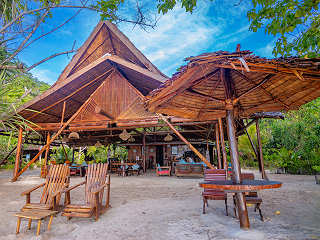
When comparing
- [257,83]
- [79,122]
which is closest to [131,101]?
[79,122]

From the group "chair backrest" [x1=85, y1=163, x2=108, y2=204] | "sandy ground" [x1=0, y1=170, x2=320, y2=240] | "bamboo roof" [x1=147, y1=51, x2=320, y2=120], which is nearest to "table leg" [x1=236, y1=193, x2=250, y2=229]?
"sandy ground" [x1=0, y1=170, x2=320, y2=240]

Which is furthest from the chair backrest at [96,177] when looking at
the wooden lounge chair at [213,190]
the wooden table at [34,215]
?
the wooden lounge chair at [213,190]

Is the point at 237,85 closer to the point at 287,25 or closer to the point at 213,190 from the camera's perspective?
the point at 287,25

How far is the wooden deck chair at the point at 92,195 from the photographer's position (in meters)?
3.05

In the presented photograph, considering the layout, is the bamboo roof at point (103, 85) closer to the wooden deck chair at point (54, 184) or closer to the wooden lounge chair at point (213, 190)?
the wooden deck chair at point (54, 184)

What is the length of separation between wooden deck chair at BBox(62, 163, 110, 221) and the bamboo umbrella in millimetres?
1783

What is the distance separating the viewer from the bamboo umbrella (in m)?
2.20

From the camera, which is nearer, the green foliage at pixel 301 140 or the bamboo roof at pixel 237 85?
the bamboo roof at pixel 237 85

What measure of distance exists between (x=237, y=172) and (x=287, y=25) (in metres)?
2.53

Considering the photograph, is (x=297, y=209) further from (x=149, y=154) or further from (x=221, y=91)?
(x=149, y=154)

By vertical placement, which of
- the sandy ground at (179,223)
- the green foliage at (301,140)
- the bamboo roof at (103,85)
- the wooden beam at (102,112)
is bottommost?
the sandy ground at (179,223)

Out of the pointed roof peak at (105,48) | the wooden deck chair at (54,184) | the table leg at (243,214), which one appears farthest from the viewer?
the pointed roof peak at (105,48)

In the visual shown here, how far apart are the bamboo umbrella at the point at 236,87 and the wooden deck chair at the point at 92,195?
1.78 m

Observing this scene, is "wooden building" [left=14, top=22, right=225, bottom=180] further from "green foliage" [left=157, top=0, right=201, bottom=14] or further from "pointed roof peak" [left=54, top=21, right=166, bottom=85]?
"green foliage" [left=157, top=0, right=201, bottom=14]
